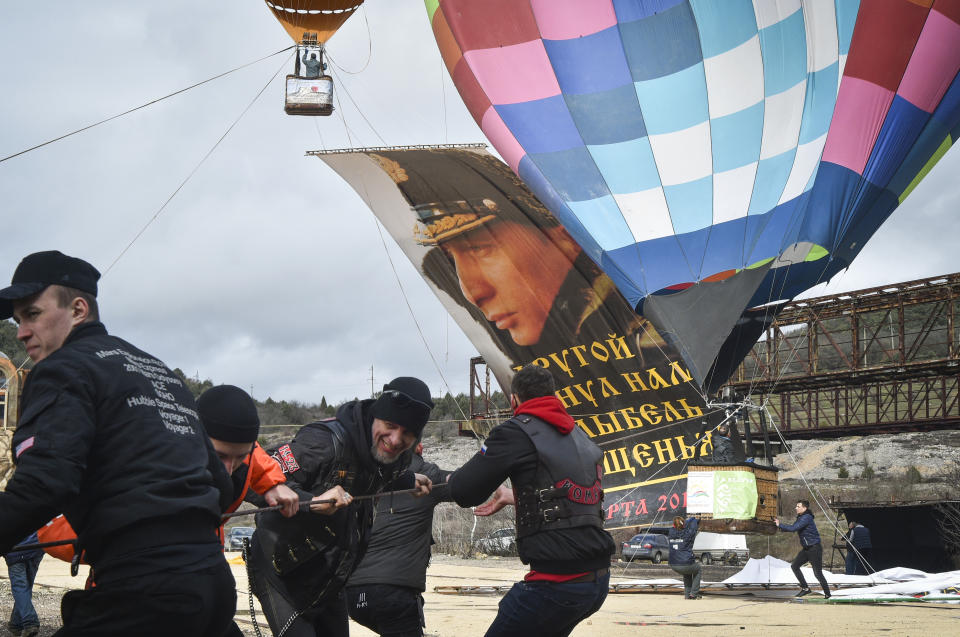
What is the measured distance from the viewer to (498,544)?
34.8 meters

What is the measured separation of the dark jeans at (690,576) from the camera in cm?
1518

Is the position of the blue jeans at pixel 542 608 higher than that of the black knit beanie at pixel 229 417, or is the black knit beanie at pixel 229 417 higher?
the black knit beanie at pixel 229 417

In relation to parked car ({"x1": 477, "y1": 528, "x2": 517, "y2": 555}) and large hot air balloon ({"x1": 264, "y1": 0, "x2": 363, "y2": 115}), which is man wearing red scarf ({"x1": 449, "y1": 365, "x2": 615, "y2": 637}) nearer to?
large hot air balloon ({"x1": 264, "y1": 0, "x2": 363, "y2": 115})

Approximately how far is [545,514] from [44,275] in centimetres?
252

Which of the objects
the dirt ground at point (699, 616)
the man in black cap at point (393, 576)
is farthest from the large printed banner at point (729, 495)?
the man in black cap at point (393, 576)

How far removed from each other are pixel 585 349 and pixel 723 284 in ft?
8.78

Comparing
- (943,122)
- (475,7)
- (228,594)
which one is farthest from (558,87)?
(228,594)

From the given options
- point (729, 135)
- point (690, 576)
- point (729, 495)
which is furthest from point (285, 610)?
point (690, 576)

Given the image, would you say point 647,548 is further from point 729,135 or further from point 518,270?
point 729,135

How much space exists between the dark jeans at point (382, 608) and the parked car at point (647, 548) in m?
27.0

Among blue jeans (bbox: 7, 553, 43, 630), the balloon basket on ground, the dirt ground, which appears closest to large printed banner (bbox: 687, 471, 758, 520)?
the balloon basket on ground

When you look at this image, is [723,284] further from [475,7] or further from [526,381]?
[526,381]

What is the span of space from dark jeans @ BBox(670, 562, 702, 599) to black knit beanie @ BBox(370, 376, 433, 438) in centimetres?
1114

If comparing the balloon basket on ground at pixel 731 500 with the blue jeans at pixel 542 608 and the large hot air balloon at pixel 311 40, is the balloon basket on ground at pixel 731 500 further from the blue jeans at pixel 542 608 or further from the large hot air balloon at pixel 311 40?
the large hot air balloon at pixel 311 40
